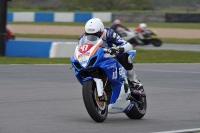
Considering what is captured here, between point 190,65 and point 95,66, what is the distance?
454 inches

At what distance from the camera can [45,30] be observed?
3891cm

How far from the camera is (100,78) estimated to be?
7.51 meters

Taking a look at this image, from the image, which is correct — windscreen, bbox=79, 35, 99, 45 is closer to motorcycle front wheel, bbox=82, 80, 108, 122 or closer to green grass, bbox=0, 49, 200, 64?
motorcycle front wheel, bbox=82, 80, 108, 122

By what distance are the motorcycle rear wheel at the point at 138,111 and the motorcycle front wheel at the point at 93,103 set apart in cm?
65

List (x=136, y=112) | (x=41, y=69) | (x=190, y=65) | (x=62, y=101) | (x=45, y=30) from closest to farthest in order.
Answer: (x=136, y=112), (x=62, y=101), (x=41, y=69), (x=190, y=65), (x=45, y=30)

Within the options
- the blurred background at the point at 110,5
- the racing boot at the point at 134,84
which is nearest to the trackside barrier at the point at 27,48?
the racing boot at the point at 134,84

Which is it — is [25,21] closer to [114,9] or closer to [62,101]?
[114,9]

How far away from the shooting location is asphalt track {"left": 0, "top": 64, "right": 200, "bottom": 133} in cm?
727

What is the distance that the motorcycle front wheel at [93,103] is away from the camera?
23.6 ft

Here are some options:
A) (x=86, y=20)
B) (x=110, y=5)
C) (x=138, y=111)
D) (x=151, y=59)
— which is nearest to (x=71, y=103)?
(x=138, y=111)

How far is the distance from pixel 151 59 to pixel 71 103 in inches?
454

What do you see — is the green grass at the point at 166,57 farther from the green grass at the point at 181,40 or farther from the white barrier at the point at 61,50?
the green grass at the point at 181,40

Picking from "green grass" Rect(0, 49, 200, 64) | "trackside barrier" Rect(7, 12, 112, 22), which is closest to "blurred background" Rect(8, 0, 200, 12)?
"trackside barrier" Rect(7, 12, 112, 22)

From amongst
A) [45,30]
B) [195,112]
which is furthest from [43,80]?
[45,30]
